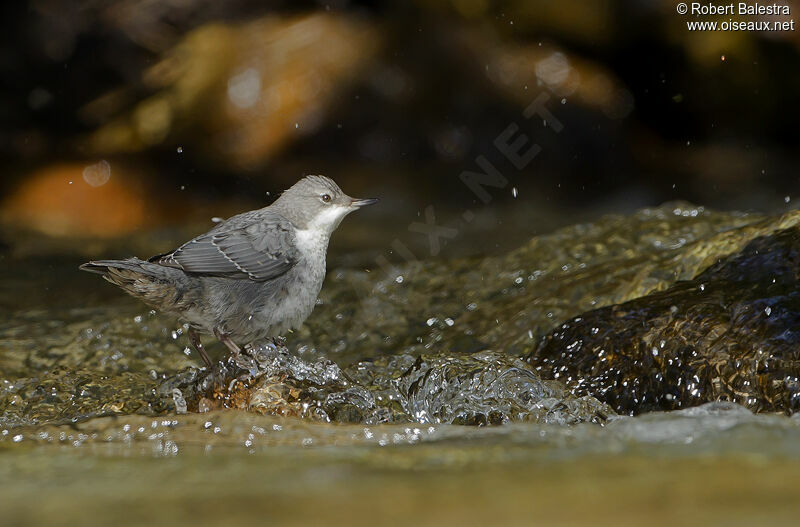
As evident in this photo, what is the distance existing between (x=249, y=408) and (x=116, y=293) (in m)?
3.27

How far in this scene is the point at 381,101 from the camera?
9609 millimetres

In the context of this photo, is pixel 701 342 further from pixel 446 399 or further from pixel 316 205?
pixel 316 205

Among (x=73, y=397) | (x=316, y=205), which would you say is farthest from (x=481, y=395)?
(x=73, y=397)

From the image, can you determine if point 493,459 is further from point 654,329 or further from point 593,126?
point 593,126

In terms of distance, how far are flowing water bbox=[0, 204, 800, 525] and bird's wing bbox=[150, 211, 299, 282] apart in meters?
0.49

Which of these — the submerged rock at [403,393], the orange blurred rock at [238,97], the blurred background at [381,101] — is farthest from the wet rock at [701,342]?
the orange blurred rock at [238,97]

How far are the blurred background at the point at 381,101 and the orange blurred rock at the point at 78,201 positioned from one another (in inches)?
1.1

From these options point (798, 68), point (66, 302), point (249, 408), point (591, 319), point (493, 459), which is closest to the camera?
point (493, 459)

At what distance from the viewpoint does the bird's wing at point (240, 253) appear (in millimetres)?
4867

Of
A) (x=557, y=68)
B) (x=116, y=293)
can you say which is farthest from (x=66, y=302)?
(x=557, y=68)

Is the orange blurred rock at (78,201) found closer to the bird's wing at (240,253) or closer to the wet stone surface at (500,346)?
the wet stone surface at (500,346)

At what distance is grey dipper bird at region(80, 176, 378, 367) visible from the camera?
15.8 feet

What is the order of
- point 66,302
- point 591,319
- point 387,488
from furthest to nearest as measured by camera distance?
1. point 66,302
2. point 591,319
3. point 387,488

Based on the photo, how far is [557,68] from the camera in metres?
9.66
